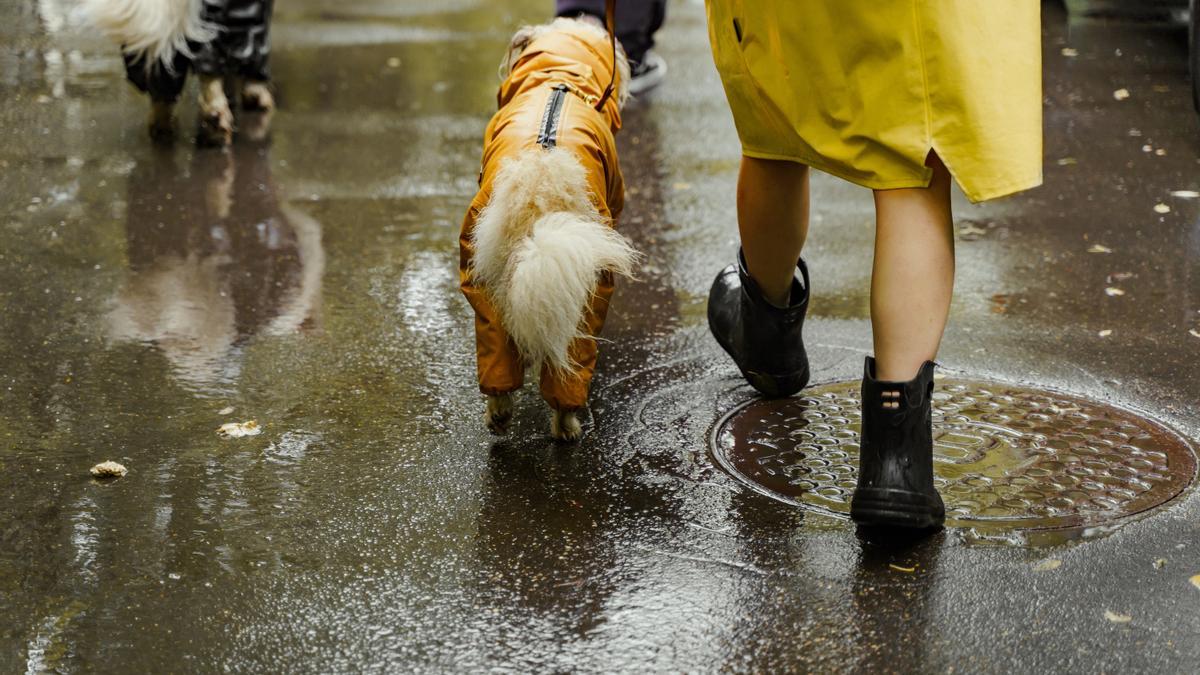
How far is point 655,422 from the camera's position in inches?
158

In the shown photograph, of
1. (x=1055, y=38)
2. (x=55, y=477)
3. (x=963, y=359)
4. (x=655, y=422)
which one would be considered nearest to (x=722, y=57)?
(x=655, y=422)

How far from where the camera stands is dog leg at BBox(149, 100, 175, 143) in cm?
722

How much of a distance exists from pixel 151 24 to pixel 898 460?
472cm

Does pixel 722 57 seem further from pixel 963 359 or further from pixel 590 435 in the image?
pixel 963 359

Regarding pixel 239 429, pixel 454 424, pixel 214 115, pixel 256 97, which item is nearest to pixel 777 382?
pixel 454 424

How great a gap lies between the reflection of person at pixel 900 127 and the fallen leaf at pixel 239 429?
5.22 feet

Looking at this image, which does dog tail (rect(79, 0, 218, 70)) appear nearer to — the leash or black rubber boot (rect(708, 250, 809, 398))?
the leash

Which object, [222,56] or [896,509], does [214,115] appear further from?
[896,509]

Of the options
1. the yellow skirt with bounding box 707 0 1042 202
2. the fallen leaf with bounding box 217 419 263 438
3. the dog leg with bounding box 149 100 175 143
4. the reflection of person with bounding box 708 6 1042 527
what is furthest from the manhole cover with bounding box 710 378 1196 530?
the dog leg with bounding box 149 100 175 143

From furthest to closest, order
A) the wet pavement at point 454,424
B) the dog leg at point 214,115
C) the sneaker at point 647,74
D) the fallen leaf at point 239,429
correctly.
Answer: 1. the sneaker at point 647,74
2. the dog leg at point 214,115
3. the fallen leaf at point 239,429
4. the wet pavement at point 454,424

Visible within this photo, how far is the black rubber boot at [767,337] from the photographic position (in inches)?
158

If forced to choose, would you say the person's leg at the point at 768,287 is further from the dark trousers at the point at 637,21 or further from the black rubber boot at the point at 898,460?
the dark trousers at the point at 637,21

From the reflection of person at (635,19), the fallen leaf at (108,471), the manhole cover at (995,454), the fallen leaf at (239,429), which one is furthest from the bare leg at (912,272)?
the reflection of person at (635,19)

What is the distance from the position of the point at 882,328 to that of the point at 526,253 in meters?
0.86
